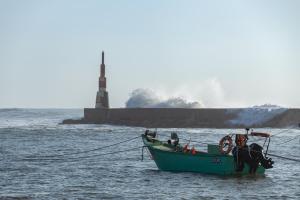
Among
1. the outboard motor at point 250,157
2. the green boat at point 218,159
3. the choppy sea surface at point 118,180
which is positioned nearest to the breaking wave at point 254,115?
the choppy sea surface at point 118,180

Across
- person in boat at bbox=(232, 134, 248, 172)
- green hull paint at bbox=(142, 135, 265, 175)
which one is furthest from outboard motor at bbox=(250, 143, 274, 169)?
green hull paint at bbox=(142, 135, 265, 175)

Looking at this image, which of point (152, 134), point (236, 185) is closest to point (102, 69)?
point (152, 134)

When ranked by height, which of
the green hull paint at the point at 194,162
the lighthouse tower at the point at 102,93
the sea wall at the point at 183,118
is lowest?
the green hull paint at the point at 194,162

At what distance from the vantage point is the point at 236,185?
99.0ft

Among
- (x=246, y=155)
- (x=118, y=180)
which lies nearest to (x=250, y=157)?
(x=246, y=155)

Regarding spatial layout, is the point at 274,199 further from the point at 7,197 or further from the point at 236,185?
the point at 7,197

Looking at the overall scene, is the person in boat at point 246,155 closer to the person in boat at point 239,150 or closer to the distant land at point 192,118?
the person in boat at point 239,150

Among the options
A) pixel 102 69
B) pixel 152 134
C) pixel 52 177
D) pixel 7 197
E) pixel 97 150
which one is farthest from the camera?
pixel 102 69

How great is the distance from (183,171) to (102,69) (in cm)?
5664

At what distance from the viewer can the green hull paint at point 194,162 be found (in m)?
32.5

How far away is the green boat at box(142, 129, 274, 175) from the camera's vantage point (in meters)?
31.9

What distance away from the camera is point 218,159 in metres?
32.6

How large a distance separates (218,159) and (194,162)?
133 centimetres

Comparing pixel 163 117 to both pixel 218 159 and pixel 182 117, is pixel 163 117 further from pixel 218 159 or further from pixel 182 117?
pixel 218 159
